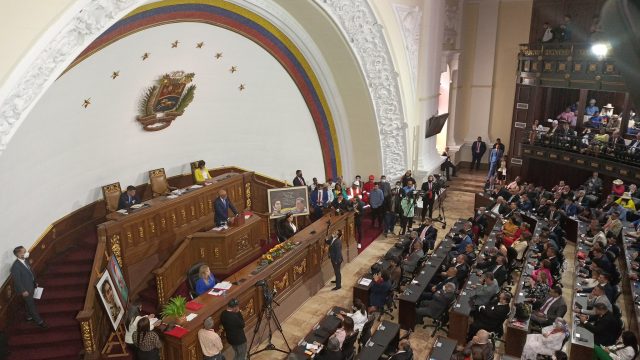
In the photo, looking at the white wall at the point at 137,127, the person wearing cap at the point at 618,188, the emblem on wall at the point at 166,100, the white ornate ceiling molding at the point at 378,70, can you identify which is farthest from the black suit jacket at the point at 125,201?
the person wearing cap at the point at 618,188

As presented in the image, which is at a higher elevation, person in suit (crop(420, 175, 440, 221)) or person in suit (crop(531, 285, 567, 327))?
person in suit (crop(420, 175, 440, 221))

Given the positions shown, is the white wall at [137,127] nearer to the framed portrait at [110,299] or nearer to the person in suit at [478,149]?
the framed portrait at [110,299]

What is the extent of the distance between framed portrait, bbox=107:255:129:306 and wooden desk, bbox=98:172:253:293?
0.37 m

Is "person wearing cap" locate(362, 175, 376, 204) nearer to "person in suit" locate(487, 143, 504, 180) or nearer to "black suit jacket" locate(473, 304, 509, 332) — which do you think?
"person in suit" locate(487, 143, 504, 180)

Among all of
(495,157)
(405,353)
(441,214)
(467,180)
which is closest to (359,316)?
(405,353)

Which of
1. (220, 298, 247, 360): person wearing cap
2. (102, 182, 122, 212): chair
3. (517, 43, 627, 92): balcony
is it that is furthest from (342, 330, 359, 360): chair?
(517, 43, 627, 92): balcony

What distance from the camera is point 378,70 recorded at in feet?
45.3

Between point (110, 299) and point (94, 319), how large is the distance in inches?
15.9

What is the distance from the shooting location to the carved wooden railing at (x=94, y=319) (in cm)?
736

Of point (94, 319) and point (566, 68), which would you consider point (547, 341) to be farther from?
point (566, 68)

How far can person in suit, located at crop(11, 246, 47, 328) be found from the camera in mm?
7625

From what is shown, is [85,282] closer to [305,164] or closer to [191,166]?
[191,166]

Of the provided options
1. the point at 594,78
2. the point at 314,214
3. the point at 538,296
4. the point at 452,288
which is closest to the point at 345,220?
the point at 314,214

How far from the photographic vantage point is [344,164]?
15.8 m
